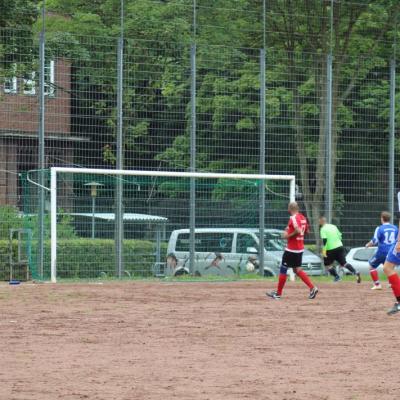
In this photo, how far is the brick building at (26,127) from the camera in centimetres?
2811

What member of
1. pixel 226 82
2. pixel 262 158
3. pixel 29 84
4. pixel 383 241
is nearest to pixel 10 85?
pixel 29 84

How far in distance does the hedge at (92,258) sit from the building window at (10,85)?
3717mm

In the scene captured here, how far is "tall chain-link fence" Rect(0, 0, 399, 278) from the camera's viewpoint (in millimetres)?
28328

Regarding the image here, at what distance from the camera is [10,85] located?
2859 cm

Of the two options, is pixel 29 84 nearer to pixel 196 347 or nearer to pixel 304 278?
pixel 304 278

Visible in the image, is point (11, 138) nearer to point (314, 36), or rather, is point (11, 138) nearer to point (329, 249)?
point (329, 249)

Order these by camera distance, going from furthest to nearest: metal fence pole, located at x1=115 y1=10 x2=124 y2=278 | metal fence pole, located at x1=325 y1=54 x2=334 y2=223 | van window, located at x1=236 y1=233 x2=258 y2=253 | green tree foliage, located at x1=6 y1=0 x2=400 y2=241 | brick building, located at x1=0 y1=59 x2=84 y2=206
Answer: metal fence pole, located at x1=325 y1=54 x2=334 y2=223
van window, located at x1=236 y1=233 x2=258 y2=253
green tree foliage, located at x1=6 y1=0 x2=400 y2=241
metal fence pole, located at x1=115 y1=10 x2=124 y2=278
brick building, located at x1=0 y1=59 x2=84 y2=206

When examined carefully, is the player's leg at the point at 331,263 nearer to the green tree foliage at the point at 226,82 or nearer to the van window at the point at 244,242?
the van window at the point at 244,242

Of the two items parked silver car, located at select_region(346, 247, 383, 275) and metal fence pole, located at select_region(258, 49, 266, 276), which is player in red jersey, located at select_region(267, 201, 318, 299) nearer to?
A: metal fence pole, located at select_region(258, 49, 266, 276)

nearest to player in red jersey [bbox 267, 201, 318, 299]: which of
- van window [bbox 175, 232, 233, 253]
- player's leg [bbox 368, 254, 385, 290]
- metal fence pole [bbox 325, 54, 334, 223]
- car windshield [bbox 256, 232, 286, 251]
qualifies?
player's leg [bbox 368, 254, 385, 290]

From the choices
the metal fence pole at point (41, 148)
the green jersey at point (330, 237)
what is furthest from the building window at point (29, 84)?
the green jersey at point (330, 237)

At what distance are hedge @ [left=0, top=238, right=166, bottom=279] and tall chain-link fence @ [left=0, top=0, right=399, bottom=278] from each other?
0.05 metres

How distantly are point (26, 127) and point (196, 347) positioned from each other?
51.8 feet

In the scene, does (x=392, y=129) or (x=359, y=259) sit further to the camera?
(x=359, y=259)
